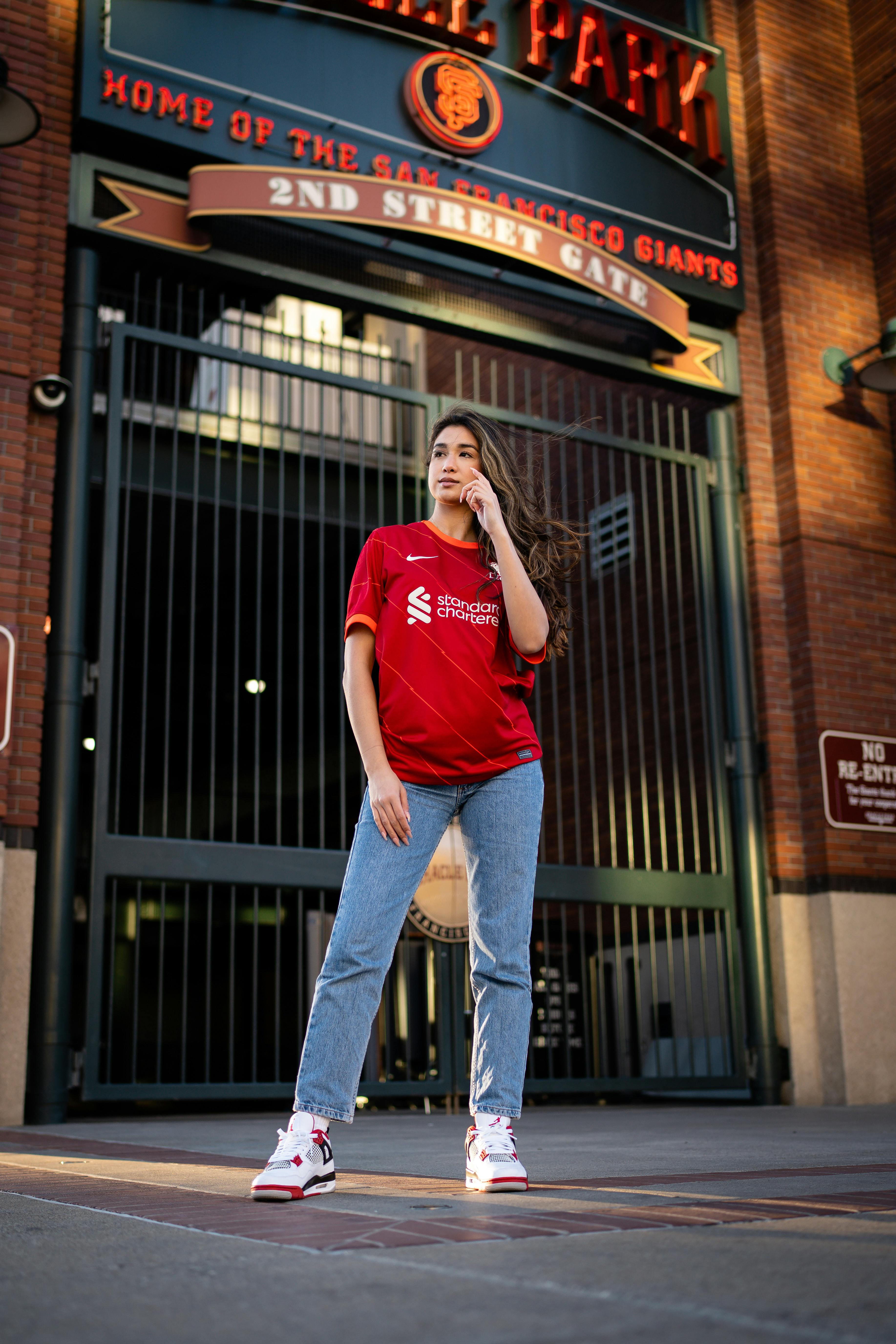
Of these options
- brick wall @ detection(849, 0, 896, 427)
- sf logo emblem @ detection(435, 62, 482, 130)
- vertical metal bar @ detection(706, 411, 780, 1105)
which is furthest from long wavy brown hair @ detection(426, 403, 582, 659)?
brick wall @ detection(849, 0, 896, 427)

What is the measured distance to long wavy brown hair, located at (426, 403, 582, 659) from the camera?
2701 mm

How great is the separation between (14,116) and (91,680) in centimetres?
251

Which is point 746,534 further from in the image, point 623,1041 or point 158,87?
point 158,87

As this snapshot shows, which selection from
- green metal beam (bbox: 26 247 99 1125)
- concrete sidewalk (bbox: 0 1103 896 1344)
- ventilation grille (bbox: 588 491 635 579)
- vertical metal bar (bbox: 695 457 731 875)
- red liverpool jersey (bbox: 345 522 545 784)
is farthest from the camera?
ventilation grille (bbox: 588 491 635 579)

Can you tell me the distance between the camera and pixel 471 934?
2.55m

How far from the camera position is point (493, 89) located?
750cm

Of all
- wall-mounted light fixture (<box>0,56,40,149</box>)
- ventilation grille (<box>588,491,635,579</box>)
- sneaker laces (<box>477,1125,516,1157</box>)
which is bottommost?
sneaker laces (<box>477,1125,516,1157</box>)

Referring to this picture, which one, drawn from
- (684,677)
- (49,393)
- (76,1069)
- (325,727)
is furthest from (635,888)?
(49,393)

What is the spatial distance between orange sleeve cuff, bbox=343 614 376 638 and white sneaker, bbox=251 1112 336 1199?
0.96 m

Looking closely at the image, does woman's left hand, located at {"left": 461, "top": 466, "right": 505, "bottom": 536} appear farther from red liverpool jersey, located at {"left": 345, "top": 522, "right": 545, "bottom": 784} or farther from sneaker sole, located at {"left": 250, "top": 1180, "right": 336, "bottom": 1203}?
sneaker sole, located at {"left": 250, "top": 1180, "right": 336, "bottom": 1203}

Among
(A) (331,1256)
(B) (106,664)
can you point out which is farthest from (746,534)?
(A) (331,1256)

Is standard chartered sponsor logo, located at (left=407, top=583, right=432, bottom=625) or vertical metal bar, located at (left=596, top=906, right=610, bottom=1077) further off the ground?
standard chartered sponsor logo, located at (left=407, top=583, right=432, bottom=625)

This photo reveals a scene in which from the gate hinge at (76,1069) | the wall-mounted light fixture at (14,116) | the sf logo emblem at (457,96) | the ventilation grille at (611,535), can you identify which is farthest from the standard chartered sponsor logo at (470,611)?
the ventilation grille at (611,535)

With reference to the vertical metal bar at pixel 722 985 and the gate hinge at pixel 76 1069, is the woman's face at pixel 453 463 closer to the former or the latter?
the gate hinge at pixel 76 1069
